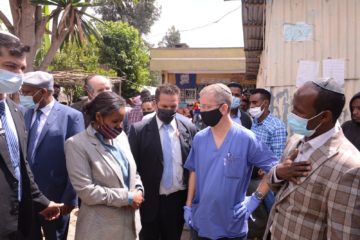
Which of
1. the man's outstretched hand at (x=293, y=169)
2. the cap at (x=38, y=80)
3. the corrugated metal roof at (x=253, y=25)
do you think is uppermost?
the corrugated metal roof at (x=253, y=25)

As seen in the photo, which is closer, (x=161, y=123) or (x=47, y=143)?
(x=47, y=143)

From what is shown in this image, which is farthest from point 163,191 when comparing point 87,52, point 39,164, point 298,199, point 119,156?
point 87,52

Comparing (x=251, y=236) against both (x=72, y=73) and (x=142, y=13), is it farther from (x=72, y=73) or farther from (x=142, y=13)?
(x=142, y=13)

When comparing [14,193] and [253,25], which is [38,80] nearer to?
[14,193]

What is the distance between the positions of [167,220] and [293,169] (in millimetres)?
1845

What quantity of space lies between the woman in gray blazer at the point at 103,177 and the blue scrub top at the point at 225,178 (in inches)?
19.1

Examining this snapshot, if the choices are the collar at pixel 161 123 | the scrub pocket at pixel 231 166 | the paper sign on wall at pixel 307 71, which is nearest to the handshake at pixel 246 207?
the scrub pocket at pixel 231 166

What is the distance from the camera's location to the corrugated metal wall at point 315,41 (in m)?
4.58

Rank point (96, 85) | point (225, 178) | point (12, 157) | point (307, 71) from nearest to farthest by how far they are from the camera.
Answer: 1. point (12, 157)
2. point (225, 178)
3. point (96, 85)
4. point (307, 71)

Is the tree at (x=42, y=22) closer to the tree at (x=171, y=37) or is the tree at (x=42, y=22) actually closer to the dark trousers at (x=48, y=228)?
the dark trousers at (x=48, y=228)

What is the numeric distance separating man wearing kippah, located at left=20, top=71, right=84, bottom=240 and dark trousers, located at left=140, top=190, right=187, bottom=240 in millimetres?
755

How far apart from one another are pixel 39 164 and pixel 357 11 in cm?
383

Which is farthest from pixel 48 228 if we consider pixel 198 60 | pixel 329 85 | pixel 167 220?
pixel 198 60

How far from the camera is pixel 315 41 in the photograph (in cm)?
475
